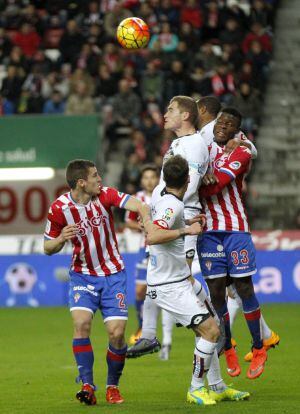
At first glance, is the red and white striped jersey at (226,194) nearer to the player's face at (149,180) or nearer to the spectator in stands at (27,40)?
the player's face at (149,180)

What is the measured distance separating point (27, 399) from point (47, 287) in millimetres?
10106

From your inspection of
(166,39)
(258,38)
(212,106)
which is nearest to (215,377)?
(212,106)

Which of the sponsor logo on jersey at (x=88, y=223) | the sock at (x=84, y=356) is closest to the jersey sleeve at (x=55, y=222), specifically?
the sponsor logo on jersey at (x=88, y=223)

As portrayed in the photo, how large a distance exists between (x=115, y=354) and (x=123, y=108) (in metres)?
12.9

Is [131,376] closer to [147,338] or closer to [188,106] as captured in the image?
[147,338]

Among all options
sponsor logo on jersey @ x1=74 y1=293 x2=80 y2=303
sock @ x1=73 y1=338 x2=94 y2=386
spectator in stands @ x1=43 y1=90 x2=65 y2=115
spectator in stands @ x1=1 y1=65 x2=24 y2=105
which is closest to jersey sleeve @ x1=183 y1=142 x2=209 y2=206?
sponsor logo on jersey @ x1=74 y1=293 x2=80 y2=303

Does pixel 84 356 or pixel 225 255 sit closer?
pixel 84 356

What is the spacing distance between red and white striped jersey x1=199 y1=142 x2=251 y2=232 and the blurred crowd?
10.7m

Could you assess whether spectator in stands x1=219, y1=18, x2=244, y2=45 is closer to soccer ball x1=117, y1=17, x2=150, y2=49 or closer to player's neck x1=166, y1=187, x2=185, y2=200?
soccer ball x1=117, y1=17, x2=150, y2=49

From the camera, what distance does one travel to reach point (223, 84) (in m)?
21.5

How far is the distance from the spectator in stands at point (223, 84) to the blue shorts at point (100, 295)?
12414mm

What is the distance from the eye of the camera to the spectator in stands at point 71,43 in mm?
23344

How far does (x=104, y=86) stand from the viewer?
22.3 metres

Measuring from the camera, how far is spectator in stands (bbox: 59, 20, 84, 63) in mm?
23344
